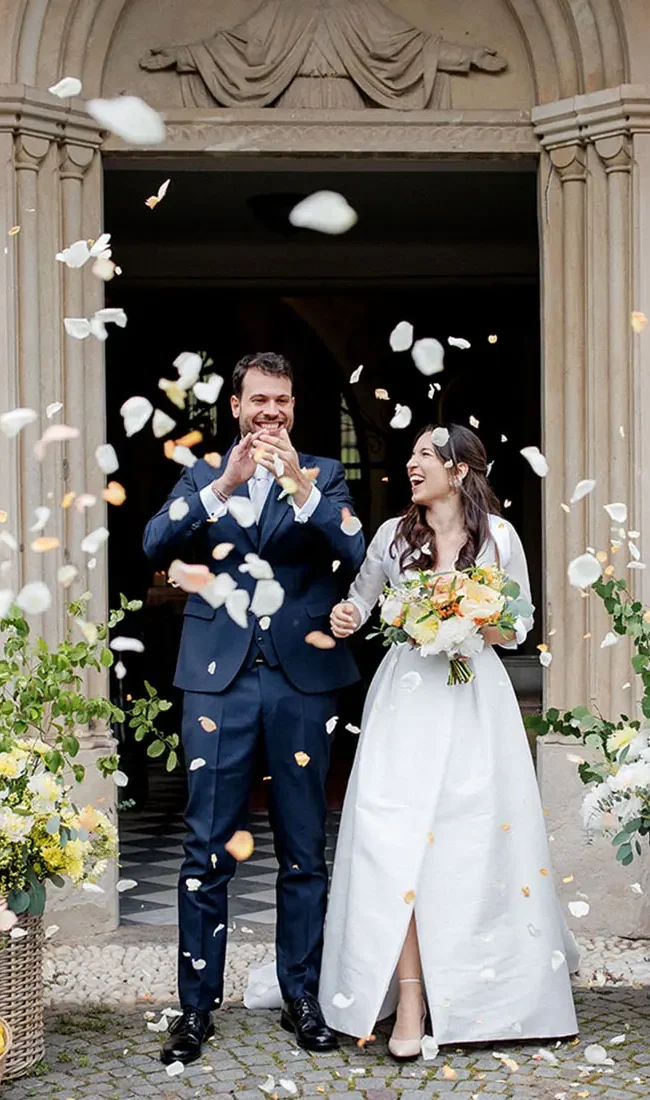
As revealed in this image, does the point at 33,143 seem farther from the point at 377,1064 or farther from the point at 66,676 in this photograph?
the point at 377,1064

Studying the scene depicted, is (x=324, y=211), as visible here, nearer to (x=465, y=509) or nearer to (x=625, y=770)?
(x=465, y=509)

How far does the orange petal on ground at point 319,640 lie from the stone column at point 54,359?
1.52 m

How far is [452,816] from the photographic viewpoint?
4.24m

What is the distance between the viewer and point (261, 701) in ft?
14.0

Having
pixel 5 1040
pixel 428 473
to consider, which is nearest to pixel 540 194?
pixel 428 473

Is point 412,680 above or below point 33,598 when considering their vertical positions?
below

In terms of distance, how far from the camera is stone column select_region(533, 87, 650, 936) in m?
5.62

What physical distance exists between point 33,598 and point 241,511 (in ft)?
4.43

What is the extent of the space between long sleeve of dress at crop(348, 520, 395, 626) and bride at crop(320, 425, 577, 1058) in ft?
0.64

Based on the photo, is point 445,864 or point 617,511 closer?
point 445,864

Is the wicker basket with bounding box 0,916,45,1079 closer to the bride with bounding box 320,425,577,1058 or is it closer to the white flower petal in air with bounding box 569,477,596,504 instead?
the bride with bounding box 320,425,577,1058

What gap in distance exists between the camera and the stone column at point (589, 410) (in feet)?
18.4

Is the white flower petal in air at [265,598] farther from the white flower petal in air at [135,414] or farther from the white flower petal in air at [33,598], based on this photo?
the white flower petal in air at [33,598]

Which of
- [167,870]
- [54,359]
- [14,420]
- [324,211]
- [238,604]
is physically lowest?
[167,870]
